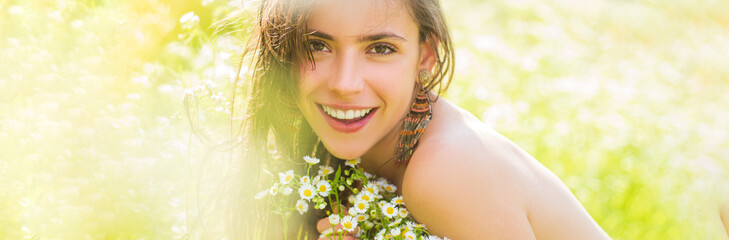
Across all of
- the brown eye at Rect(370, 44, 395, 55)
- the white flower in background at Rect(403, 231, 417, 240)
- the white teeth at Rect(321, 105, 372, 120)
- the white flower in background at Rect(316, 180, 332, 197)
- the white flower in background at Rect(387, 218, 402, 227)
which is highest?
the brown eye at Rect(370, 44, 395, 55)

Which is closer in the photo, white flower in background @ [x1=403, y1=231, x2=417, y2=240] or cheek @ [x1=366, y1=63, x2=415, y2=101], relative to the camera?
white flower in background @ [x1=403, y1=231, x2=417, y2=240]

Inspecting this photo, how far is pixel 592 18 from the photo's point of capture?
6746 millimetres

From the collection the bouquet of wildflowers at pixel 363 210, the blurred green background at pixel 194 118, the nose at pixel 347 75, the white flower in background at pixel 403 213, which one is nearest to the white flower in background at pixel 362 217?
the bouquet of wildflowers at pixel 363 210

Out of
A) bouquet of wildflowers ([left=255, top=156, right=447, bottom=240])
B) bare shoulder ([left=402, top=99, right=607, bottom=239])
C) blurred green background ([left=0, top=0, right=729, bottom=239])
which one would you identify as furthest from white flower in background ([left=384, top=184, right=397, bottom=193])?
blurred green background ([left=0, top=0, right=729, bottom=239])

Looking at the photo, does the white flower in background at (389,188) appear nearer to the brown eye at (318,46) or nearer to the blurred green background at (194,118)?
the brown eye at (318,46)

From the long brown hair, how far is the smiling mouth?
0.14 metres

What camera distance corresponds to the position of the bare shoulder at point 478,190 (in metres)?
1.89

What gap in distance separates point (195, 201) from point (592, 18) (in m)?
5.07

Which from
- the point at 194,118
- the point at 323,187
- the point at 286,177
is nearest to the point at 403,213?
the point at 323,187

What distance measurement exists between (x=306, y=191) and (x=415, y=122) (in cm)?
43

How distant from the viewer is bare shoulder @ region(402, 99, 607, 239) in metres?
1.89

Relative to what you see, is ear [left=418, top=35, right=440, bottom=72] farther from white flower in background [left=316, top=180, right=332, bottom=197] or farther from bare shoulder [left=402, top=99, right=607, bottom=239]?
white flower in background [left=316, top=180, right=332, bottom=197]

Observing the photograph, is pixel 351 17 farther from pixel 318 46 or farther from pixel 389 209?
pixel 389 209

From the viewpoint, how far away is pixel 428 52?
87.0 inches
